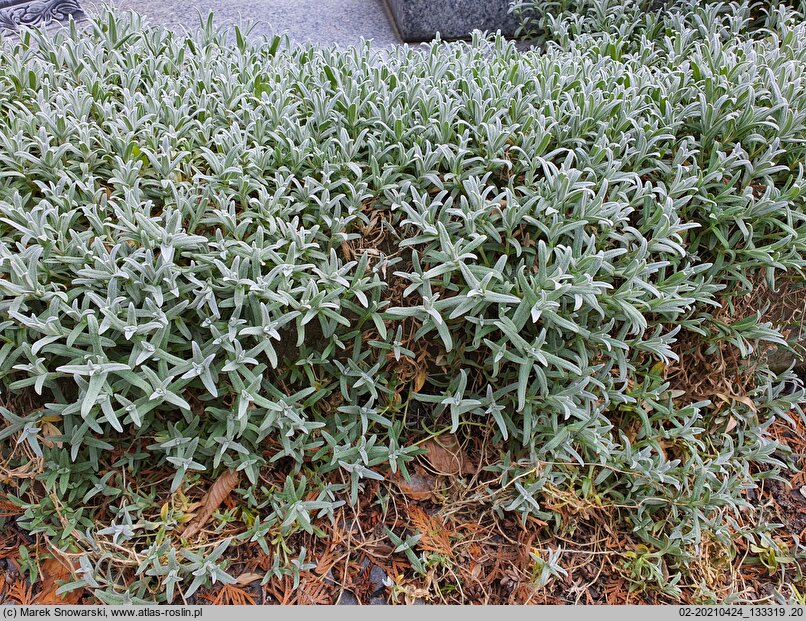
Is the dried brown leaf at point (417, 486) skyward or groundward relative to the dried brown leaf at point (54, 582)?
groundward

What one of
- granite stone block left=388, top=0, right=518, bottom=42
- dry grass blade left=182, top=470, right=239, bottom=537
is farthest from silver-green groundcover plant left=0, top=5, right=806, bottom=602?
granite stone block left=388, top=0, right=518, bottom=42

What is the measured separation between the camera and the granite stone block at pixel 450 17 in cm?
387

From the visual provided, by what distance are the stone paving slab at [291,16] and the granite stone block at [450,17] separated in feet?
0.44

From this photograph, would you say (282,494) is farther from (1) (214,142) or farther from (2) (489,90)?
(2) (489,90)

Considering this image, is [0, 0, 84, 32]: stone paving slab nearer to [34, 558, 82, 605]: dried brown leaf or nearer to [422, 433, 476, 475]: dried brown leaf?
[34, 558, 82, 605]: dried brown leaf

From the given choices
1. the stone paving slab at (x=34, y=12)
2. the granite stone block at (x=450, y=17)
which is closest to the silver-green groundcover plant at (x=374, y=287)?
the stone paving slab at (x=34, y=12)

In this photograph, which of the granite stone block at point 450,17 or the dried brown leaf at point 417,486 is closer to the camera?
the dried brown leaf at point 417,486

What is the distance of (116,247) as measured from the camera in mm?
1909

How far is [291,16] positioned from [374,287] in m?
2.73

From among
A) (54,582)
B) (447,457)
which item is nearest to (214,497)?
(54,582)

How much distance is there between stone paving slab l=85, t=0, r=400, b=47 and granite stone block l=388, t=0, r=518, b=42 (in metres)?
0.13

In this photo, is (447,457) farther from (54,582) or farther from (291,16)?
(291,16)

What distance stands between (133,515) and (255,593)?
48cm

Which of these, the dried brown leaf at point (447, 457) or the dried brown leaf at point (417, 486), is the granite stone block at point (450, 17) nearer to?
the dried brown leaf at point (447, 457)
